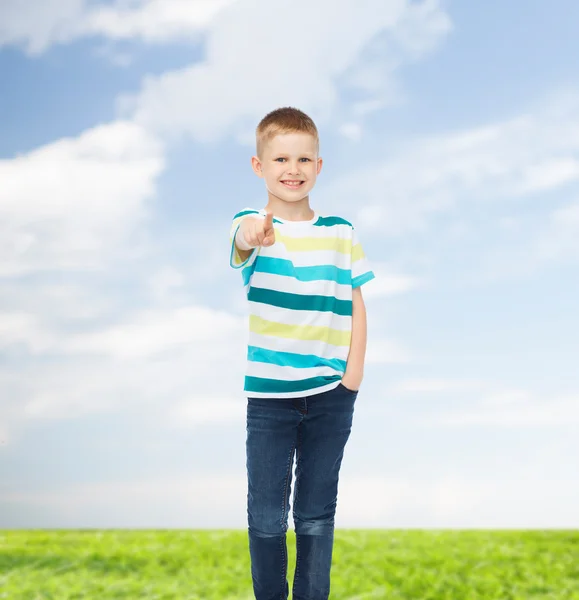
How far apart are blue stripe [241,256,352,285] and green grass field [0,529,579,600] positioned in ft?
8.18

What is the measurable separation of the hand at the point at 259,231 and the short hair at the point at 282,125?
40cm

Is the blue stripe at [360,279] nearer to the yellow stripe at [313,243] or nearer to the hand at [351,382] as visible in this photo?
the yellow stripe at [313,243]

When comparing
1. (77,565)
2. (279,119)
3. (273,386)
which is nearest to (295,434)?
(273,386)

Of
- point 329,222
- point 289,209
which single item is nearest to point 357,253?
point 329,222

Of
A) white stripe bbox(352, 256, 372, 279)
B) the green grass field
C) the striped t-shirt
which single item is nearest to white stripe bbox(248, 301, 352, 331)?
the striped t-shirt

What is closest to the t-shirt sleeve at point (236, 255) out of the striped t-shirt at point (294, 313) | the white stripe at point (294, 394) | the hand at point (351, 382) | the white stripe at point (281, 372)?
the striped t-shirt at point (294, 313)

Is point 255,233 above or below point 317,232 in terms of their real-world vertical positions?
below

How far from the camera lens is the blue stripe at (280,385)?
2781 millimetres

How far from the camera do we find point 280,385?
9.12 ft

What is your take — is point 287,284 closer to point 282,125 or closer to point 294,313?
point 294,313

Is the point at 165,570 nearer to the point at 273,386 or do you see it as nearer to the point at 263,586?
the point at 263,586

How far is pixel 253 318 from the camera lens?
2.86m

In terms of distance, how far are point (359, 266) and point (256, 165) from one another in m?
0.57

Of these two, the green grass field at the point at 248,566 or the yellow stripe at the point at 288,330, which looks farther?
the green grass field at the point at 248,566
